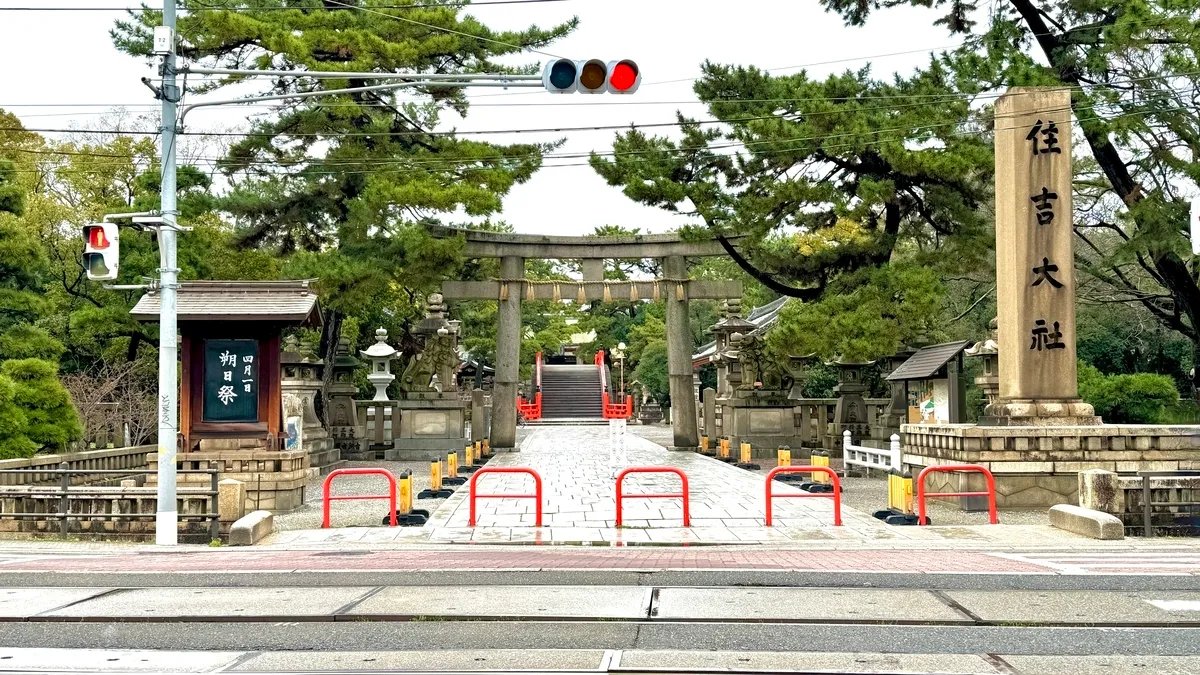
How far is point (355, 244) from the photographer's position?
29.5 meters

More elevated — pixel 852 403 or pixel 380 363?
pixel 380 363

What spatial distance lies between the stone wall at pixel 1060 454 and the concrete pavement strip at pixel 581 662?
33.3 feet

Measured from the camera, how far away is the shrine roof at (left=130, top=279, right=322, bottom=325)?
673 inches

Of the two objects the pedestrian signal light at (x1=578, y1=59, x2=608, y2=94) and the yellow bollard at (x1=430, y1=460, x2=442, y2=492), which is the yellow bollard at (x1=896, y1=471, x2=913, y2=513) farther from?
the yellow bollard at (x1=430, y1=460, x2=442, y2=492)

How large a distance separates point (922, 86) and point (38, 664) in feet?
69.7

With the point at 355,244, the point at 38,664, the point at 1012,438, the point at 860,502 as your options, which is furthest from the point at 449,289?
the point at 38,664

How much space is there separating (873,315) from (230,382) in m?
13.4

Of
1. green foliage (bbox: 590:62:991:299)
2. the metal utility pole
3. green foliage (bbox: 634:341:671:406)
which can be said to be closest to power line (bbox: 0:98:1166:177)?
green foliage (bbox: 590:62:991:299)

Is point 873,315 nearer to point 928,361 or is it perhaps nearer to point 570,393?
point 928,361

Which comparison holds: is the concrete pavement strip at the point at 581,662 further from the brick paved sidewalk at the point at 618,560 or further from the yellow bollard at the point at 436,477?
the yellow bollard at the point at 436,477

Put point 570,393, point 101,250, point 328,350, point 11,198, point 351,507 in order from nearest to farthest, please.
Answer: point 101,250
point 351,507
point 11,198
point 328,350
point 570,393

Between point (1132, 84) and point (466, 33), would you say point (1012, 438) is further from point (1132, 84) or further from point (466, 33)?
point (466, 33)

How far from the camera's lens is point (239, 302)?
1759 centimetres

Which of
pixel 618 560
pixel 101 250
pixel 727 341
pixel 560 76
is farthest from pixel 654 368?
pixel 560 76
